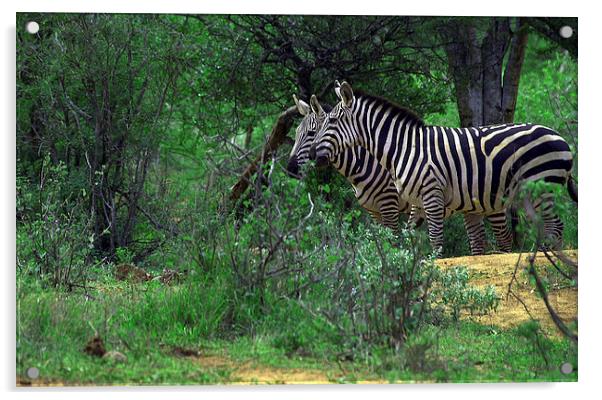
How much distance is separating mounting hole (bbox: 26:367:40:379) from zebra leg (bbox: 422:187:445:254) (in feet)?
13.0

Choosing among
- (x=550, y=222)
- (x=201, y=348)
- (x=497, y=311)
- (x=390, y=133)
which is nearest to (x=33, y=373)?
(x=201, y=348)

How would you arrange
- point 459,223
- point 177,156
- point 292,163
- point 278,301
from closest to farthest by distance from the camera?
point 278,301
point 292,163
point 459,223
point 177,156

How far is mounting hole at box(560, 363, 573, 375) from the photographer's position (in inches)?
285

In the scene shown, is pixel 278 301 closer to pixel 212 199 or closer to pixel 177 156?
pixel 212 199

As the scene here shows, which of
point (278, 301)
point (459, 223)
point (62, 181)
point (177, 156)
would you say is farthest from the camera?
point (177, 156)

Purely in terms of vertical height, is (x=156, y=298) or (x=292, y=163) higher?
(x=292, y=163)

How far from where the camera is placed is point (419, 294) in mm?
7824

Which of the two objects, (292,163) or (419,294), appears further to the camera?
(292,163)

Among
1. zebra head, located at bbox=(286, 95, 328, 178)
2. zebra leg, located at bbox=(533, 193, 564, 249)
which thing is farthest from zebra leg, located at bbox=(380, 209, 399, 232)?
zebra leg, located at bbox=(533, 193, 564, 249)

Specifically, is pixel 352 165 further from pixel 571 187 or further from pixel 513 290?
pixel 571 187

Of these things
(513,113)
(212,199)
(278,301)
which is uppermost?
(513,113)

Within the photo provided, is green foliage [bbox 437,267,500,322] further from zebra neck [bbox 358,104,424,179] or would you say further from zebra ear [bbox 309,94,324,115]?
zebra ear [bbox 309,94,324,115]
